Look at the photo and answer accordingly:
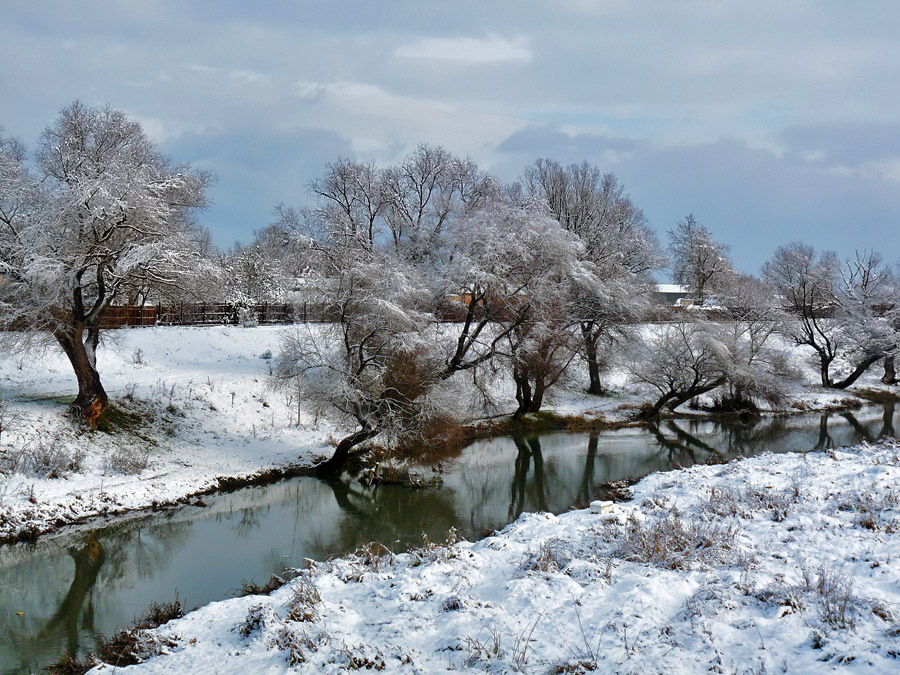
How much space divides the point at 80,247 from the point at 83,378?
396 centimetres

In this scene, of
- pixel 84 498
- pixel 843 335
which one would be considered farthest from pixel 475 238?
pixel 843 335

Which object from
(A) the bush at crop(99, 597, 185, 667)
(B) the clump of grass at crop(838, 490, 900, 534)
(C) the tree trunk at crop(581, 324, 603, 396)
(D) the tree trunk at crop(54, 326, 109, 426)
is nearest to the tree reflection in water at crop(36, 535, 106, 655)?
(A) the bush at crop(99, 597, 185, 667)

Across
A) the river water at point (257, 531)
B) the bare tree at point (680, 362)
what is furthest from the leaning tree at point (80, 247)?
the bare tree at point (680, 362)

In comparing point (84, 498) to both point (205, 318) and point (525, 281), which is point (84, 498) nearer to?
point (525, 281)

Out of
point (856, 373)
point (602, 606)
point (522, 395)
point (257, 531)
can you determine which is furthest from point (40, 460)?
point (856, 373)

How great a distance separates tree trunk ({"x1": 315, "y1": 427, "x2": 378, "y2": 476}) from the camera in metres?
20.7

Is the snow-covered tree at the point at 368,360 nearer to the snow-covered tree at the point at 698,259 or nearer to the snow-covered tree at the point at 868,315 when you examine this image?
the snow-covered tree at the point at 868,315

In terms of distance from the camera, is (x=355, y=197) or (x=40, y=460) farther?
(x=355, y=197)

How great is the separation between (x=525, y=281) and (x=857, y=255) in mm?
36589

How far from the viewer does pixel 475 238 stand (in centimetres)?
2358

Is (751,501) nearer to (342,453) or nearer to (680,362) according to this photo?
(342,453)

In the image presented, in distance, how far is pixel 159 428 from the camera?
21609 mm

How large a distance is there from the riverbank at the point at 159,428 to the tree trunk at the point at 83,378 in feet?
1.59

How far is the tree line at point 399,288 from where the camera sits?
61.8 ft
